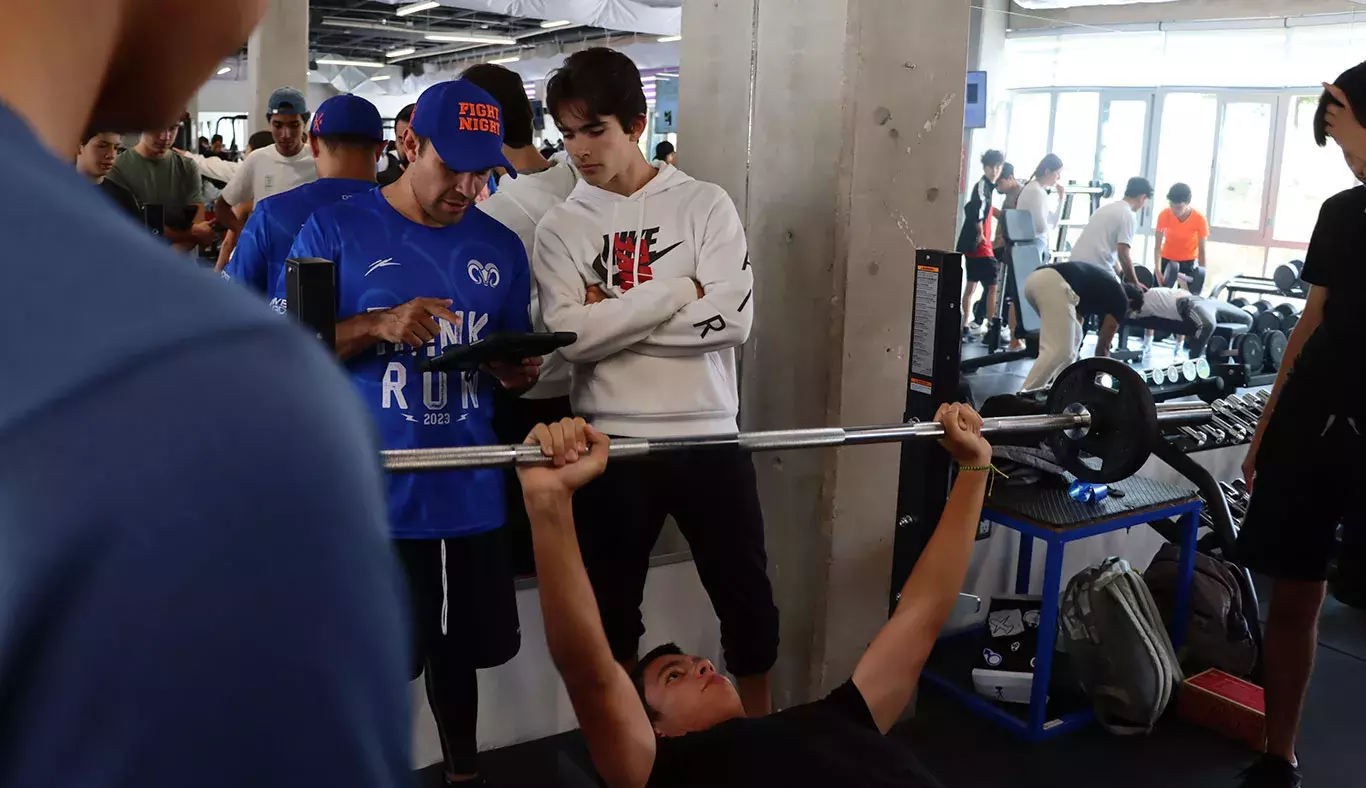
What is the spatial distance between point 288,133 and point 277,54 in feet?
16.0

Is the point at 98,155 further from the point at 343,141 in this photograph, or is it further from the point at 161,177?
the point at 343,141

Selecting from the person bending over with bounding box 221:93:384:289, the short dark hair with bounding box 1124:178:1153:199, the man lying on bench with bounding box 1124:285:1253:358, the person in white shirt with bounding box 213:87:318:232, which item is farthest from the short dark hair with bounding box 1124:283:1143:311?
the person bending over with bounding box 221:93:384:289

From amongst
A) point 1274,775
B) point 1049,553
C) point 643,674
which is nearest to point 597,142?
point 643,674

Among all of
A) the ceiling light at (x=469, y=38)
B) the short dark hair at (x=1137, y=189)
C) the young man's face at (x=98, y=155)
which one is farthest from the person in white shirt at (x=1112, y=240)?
the ceiling light at (x=469, y=38)

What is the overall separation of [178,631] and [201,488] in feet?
0.12

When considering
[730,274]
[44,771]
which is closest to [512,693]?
[730,274]

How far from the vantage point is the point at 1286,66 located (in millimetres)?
9531

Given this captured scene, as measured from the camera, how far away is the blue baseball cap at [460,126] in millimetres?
2033

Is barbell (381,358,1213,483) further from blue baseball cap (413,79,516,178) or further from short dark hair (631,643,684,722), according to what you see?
blue baseball cap (413,79,516,178)

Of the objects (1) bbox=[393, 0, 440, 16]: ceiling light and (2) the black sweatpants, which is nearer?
(2) the black sweatpants

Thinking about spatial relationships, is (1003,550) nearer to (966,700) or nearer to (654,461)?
(966,700)

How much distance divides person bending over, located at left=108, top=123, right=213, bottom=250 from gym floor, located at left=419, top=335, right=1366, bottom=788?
7.88 ft

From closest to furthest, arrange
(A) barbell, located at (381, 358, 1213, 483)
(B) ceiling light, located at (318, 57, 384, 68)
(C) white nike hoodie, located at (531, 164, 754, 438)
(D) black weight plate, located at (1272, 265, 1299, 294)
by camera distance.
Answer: (A) barbell, located at (381, 358, 1213, 483), (C) white nike hoodie, located at (531, 164, 754, 438), (D) black weight plate, located at (1272, 265, 1299, 294), (B) ceiling light, located at (318, 57, 384, 68)

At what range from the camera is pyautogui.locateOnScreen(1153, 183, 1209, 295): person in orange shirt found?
9336 mm
